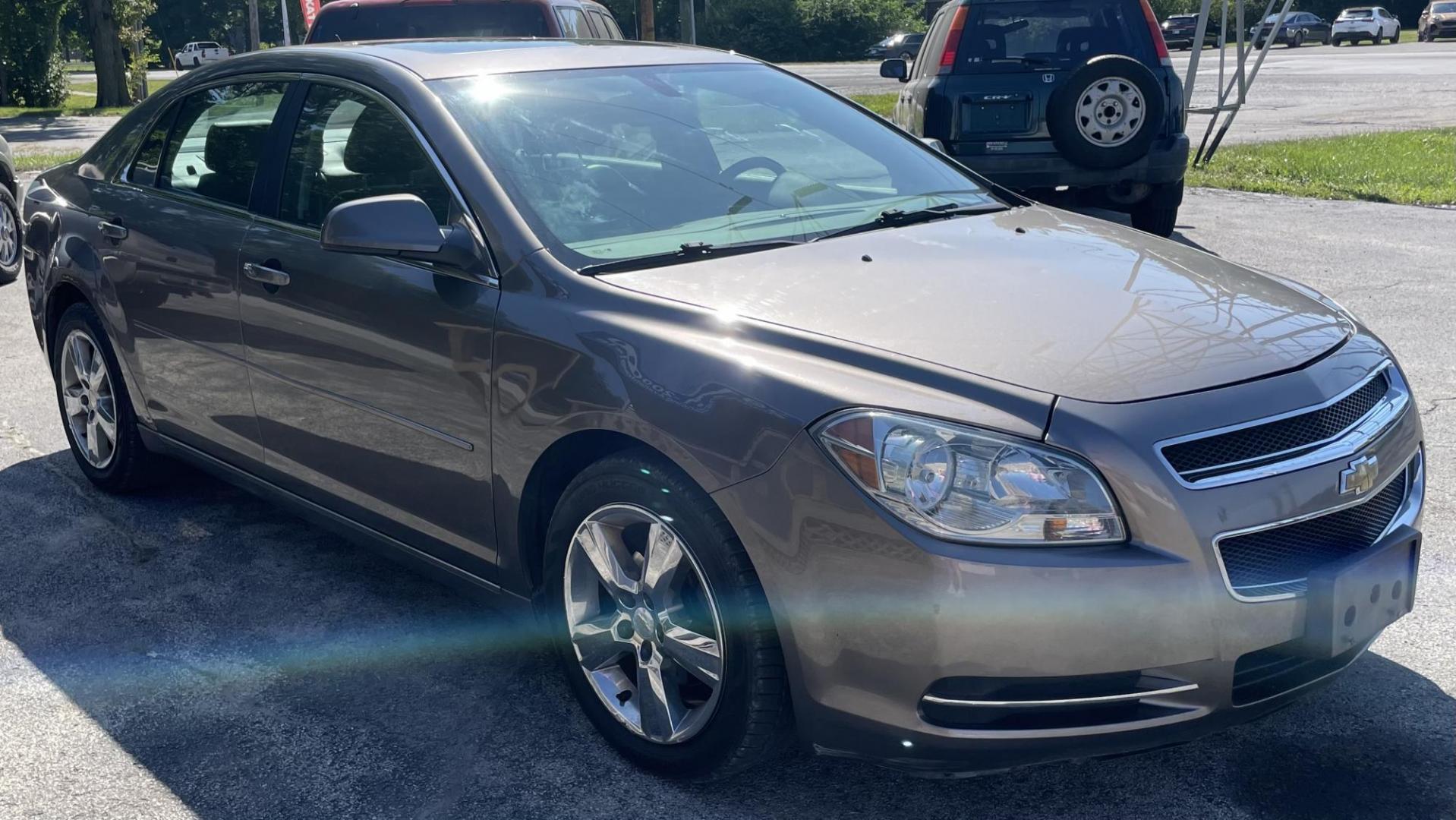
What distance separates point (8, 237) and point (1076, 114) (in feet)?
24.6

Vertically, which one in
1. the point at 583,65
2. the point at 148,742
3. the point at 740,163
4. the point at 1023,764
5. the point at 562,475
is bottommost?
the point at 148,742

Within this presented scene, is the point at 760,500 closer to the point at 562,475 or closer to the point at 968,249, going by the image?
the point at 562,475

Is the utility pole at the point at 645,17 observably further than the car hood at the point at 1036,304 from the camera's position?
Yes

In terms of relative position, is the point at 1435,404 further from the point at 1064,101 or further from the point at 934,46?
the point at 934,46

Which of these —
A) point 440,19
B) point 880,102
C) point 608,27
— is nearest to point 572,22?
point 440,19

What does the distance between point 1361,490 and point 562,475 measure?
1.75 metres

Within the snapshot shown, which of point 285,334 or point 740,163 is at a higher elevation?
point 740,163

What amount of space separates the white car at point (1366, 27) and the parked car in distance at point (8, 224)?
51.5 m

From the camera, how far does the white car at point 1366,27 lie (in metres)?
51.2

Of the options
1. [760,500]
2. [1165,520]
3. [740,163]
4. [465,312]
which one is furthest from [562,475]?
[1165,520]

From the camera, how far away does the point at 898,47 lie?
124 feet

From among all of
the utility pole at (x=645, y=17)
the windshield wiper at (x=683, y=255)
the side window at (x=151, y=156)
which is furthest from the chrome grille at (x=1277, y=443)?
the utility pole at (x=645, y=17)

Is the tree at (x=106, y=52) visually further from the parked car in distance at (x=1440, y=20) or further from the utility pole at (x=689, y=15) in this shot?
the parked car in distance at (x=1440, y=20)

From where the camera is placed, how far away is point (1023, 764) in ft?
8.75
